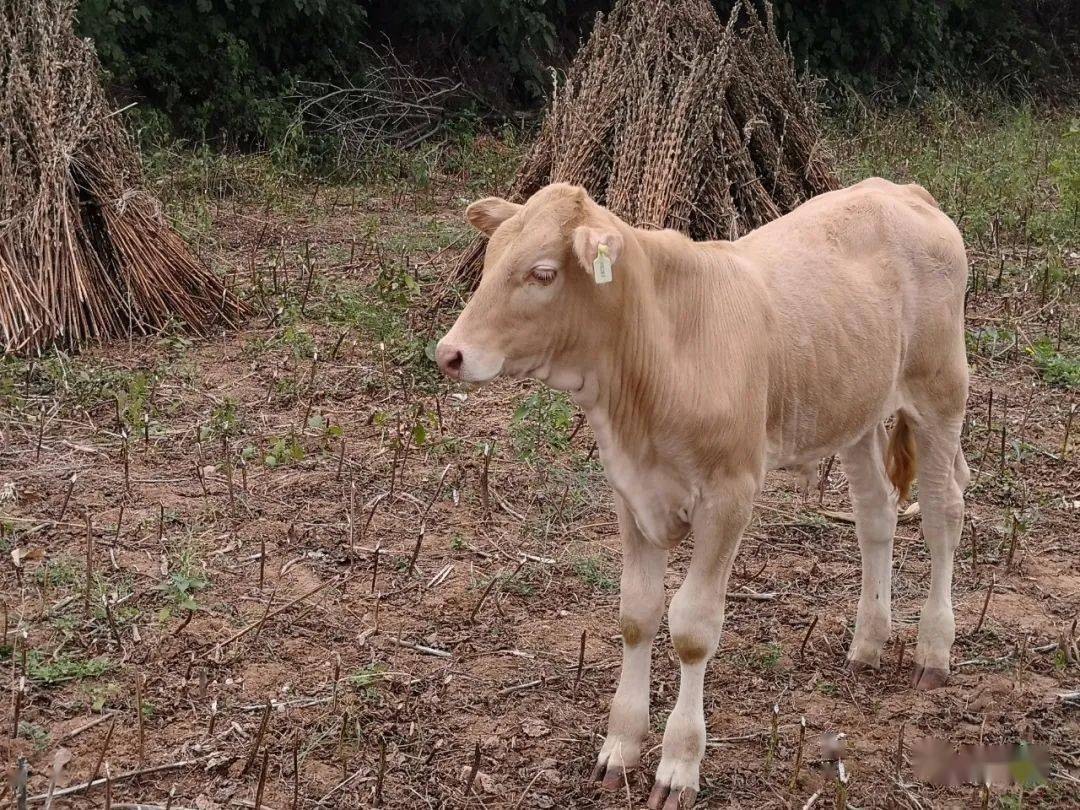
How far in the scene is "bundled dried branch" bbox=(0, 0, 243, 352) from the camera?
716cm

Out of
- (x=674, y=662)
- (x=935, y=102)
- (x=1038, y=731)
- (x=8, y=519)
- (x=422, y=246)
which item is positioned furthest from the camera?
(x=935, y=102)

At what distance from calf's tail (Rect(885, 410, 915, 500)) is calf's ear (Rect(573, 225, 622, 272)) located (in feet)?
5.45

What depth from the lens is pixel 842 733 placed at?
14.1 feet

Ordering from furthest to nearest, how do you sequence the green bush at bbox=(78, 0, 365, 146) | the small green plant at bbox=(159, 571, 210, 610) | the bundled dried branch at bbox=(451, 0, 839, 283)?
the green bush at bbox=(78, 0, 365, 146) < the bundled dried branch at bbox=(451, 0, 839, 283) < the small green plant at bbox=(159, 571, 210, 610)

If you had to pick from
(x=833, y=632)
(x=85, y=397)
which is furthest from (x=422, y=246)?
(x=833, y=632)

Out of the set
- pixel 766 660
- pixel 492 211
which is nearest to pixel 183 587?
pixel 492 211

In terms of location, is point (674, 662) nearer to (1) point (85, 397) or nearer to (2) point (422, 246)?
(1) point (85, 397)

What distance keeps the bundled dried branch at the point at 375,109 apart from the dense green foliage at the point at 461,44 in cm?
23

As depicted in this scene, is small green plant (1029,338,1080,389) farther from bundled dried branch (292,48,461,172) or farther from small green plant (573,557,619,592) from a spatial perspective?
bundled dried branch (292,48,461,172)

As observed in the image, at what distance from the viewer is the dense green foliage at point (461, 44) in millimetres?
12250

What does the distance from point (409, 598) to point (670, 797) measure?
4.91 ft

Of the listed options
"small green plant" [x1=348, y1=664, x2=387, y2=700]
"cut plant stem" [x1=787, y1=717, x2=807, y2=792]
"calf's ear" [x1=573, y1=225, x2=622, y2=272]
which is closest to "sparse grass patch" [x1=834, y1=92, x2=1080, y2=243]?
"cut plant stem" [x1=787, y1=717, x2=807, y2=792]

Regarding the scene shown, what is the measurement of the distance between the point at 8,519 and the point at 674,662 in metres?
2.66

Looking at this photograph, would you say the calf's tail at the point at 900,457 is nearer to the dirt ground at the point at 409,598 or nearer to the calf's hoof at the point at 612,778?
the dirt ground at the point at 409,598
